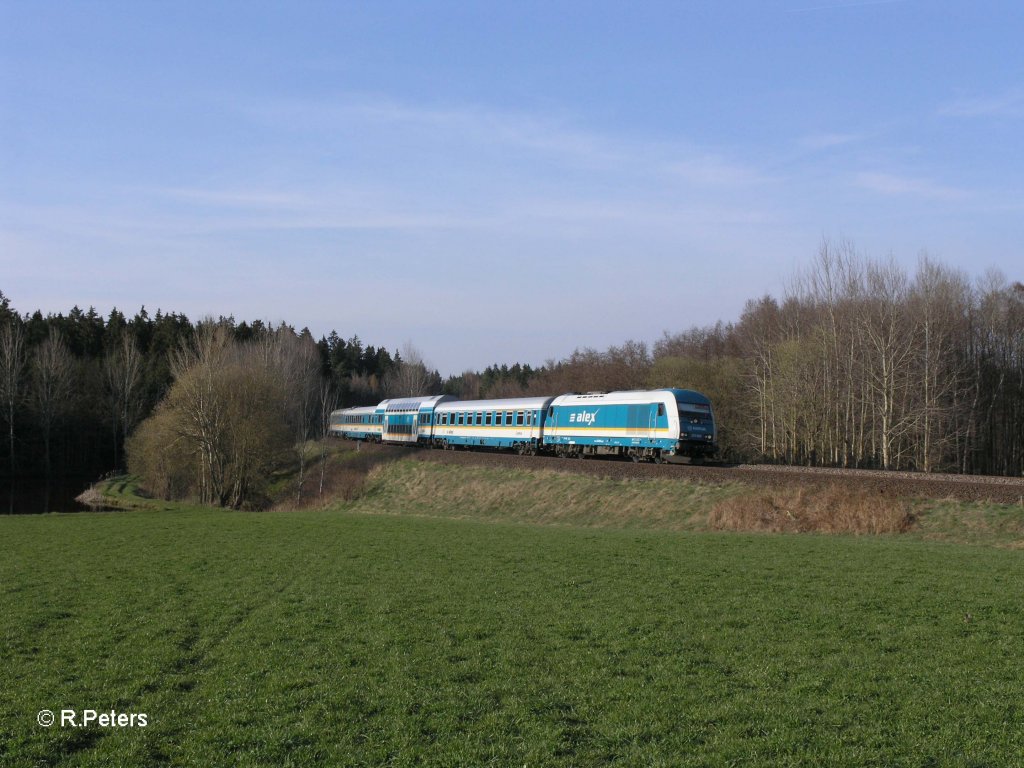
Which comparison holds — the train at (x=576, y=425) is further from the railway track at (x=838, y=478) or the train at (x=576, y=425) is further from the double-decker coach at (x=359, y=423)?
the double-decker coach at (x=359, y=423)

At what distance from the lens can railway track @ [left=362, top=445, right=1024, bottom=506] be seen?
73.3 feet

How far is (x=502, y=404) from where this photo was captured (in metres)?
47.3

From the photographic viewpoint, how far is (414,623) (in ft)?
36.6

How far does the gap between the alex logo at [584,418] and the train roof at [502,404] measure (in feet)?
9.56

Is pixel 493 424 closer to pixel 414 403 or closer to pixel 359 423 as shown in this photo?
pixel 414 403

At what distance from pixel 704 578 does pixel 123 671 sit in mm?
9340

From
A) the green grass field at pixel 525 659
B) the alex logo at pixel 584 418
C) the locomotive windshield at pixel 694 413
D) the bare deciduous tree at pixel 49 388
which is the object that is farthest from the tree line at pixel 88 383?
the green grass field at pixel 525 659

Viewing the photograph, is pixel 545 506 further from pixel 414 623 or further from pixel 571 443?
pixel 414 623

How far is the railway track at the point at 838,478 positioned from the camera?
22.3 meters

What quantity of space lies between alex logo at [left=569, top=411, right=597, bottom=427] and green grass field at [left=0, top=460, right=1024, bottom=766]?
21571mm

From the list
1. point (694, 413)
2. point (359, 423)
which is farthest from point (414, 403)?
point (694, 413)

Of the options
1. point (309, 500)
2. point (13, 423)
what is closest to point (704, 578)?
point (309, 500)

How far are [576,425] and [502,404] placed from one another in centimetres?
793

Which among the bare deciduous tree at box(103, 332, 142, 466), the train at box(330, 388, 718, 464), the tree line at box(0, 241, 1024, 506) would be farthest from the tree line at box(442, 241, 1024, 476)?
the bare deciduous tree at box(103, 332, 142, 466)
